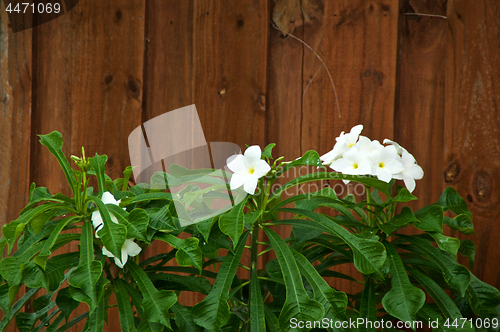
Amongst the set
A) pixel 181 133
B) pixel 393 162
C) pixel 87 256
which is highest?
pixel 181 133

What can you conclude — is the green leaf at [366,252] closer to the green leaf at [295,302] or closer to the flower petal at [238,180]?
the green leaf at [295,302]

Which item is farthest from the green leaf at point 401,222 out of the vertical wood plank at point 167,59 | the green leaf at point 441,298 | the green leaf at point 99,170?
the vertical wood plank at point 167,59

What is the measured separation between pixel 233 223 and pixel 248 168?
144 mm

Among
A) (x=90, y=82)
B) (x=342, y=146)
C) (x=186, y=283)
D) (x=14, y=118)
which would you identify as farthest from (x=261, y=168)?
(x=14, y=118)

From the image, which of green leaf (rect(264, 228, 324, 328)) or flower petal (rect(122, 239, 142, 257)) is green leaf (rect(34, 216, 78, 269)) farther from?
green leaf (rect(264, 228, 324, 328))

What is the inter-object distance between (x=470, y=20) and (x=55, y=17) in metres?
1.56

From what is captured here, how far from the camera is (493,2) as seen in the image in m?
1.29

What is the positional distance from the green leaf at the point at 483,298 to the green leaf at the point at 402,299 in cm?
20

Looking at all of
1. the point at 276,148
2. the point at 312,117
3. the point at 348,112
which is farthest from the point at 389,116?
the point at 276,148

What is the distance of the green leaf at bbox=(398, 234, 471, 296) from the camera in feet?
2.82

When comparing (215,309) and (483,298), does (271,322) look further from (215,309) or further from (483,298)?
(483,298)

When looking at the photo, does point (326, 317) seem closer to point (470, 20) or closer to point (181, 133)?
point (181, 133)

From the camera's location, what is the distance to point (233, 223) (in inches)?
31.7

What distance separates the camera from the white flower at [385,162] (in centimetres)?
94
